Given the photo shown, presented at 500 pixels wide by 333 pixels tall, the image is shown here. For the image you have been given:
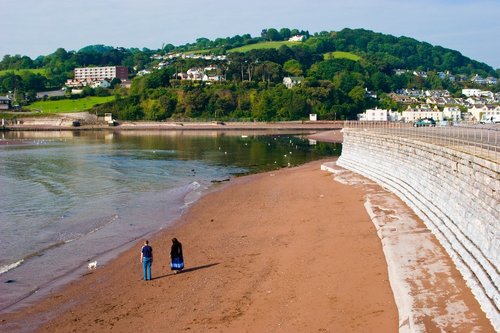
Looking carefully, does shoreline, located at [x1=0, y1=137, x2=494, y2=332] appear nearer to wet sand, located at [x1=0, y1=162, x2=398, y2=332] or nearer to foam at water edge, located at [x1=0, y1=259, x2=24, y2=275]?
wet sand, located at [x1=0, y1=162, x2=398, y2=332]

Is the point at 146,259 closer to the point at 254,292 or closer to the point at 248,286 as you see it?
the point at 248,286

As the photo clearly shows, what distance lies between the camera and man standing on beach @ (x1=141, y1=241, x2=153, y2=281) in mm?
17922

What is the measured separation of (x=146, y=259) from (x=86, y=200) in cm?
1900

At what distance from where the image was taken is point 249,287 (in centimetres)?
1662

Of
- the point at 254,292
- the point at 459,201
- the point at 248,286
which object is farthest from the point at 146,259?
the point at 459,201

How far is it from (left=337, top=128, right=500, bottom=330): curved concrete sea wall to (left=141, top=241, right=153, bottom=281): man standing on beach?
372 inches

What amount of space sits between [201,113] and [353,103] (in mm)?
44922

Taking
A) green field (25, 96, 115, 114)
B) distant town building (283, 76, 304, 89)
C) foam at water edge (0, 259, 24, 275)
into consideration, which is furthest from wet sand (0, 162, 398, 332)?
green field (25, 96, 115, 114)

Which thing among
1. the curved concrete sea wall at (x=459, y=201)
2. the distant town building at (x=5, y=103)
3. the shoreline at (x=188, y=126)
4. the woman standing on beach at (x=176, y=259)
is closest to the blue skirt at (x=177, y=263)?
the woman standing on beach at (x=176, y=259)

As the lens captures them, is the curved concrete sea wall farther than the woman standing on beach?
No

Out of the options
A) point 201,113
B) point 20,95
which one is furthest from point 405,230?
point 20,95

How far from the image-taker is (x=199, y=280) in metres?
17.9

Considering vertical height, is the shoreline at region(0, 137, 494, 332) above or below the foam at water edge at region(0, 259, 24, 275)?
above

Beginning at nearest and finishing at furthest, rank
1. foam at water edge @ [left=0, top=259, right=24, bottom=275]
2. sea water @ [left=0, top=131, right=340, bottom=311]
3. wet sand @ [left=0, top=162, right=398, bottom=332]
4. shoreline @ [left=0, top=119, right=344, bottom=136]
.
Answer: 1. wet sand @ [left=0, top=162, right=398, bottom=332]
2. foam at water edge @ [left=0, top=259, right=24, bottom=275]
3. sea water @ [left=0, top=131, right=340, bottom=311]
4. shoreline @ [left=0, top=119, right=344, bottom=136]
